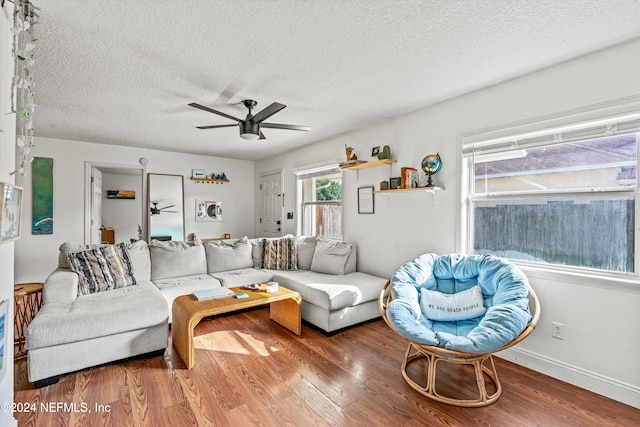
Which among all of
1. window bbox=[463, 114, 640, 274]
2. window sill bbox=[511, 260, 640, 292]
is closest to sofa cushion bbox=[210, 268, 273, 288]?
window bbox=[463, 114, 640, 274]

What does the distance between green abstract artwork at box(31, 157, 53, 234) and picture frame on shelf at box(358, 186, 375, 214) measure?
4.45 meters

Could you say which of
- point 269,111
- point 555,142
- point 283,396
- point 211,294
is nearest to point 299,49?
point 269,111

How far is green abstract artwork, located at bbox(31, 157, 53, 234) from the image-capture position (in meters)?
4.36

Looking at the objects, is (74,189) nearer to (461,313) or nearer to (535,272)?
(461,313)

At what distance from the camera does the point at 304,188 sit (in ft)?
17.2

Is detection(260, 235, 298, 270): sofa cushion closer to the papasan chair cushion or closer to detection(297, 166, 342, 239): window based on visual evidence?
detection(297, 166, 342, 239): window

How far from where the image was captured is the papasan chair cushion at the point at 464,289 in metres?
1.88

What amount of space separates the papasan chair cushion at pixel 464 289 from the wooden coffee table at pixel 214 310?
1118 mm

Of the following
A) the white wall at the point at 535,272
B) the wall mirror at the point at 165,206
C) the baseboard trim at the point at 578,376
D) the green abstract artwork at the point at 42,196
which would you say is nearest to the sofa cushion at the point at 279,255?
the white wall at the point at 535,272

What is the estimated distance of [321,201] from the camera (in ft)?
16.1

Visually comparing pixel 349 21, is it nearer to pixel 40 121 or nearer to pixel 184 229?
pixel 40 121

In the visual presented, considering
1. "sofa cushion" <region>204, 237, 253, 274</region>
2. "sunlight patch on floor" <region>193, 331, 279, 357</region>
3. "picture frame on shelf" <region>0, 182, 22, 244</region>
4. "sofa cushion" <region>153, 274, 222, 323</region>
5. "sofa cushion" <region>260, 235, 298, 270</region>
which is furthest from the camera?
"sofa cushion" <region>260, 235, 298, 270</region>

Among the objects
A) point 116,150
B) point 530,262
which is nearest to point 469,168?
point 530,262

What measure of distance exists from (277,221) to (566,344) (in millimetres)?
4424
